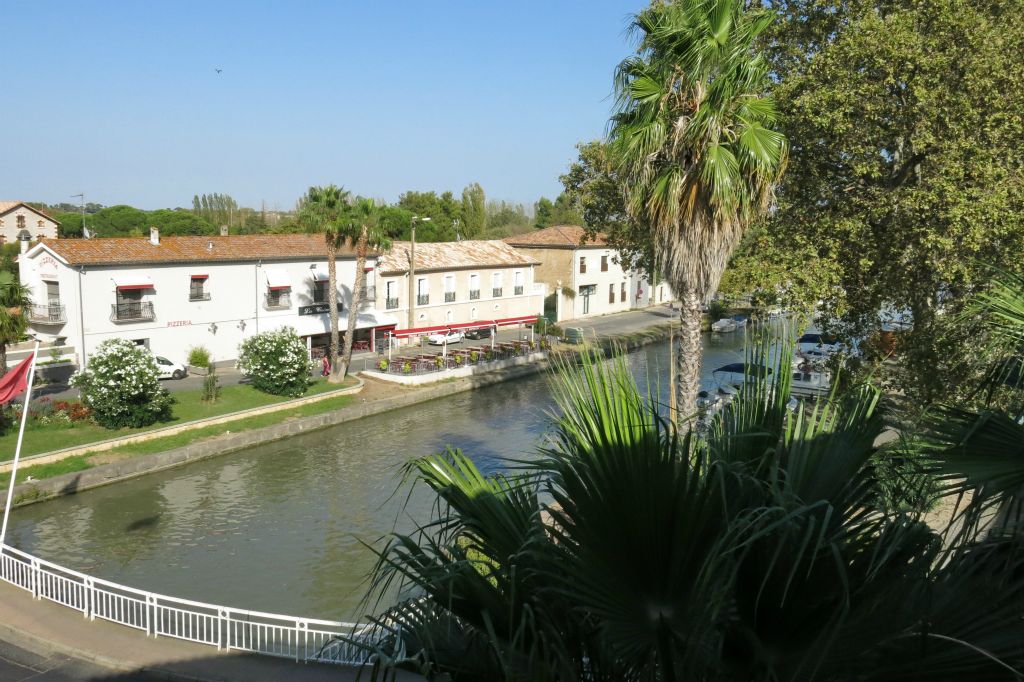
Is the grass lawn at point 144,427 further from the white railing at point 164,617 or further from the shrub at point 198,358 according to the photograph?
the white railing at point 164,617

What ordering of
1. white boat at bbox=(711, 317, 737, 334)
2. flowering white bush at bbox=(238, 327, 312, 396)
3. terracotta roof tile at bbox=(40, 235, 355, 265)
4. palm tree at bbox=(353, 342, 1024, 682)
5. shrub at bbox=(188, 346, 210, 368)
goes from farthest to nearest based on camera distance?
white boat at bbox=(711, 317, 737, 334) < shrub at bbox=(188, 346, 210, 368) < terracotta roof tile at bbox=(40, 235, 355, 265) < flowering white bush at bbox=(238, 327, 312, 396) < palm tree at bbox=(353, 342, 1024, 682)

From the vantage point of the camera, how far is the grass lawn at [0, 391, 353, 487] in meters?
18.8

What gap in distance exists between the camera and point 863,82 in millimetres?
12039

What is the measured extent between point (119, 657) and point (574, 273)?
133ft

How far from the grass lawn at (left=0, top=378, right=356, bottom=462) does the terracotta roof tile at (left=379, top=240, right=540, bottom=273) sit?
11.2 meters

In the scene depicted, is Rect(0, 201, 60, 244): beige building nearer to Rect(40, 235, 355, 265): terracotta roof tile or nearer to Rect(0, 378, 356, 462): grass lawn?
Rect(40, 235, 355, 265): terracotta roof tile

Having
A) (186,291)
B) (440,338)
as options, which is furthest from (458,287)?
(186,291)

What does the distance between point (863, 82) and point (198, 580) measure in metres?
13.1

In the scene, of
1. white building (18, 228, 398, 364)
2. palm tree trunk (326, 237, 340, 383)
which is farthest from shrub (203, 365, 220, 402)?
white building (18, 228, 398, 364)

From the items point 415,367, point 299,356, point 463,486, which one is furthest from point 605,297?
point 463,486

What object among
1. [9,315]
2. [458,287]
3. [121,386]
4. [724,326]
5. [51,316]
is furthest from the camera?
[724,326]

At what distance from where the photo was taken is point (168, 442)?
70.7ft

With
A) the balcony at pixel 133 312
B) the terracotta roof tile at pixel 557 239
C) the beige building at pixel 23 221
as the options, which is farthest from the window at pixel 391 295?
the beige building at pixel 23 221

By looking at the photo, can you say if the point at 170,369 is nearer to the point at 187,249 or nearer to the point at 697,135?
the point at 187,249
